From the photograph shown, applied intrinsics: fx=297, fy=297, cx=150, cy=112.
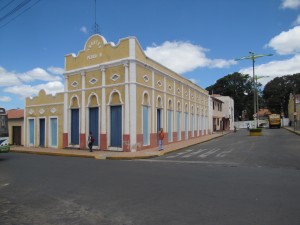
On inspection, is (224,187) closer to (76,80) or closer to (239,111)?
(76,80)

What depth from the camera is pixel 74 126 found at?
81.9 ft

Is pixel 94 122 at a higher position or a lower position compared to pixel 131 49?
lower

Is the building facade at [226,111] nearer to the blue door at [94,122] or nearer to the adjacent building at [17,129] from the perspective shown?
the adjacent building at [17,129]

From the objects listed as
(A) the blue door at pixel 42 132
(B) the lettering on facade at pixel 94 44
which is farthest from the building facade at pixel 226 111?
(B) the lettering on facade at pixel 94 44

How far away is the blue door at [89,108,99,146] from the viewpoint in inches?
907

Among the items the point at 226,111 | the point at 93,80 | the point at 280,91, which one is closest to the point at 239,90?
the point at 280,91

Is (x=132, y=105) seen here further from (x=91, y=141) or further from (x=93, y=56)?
(x=93, y=56)

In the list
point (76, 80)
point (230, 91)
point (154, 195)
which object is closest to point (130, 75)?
point (76, 80)

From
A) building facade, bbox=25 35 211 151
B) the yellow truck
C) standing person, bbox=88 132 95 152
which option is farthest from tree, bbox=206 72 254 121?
standing person, bbox=88 132 95 152

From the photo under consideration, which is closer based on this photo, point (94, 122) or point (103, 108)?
point (103, 108)

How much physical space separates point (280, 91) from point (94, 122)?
7980 centimetres

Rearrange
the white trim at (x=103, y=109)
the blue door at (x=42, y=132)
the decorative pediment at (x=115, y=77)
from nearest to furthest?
the decorative pediment at (x=115, y=77)
the white trim at (x=103, y=109)
the blue door at (x=42, y=132)

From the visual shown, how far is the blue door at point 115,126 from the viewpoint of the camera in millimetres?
21514

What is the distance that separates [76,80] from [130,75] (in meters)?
6.07
